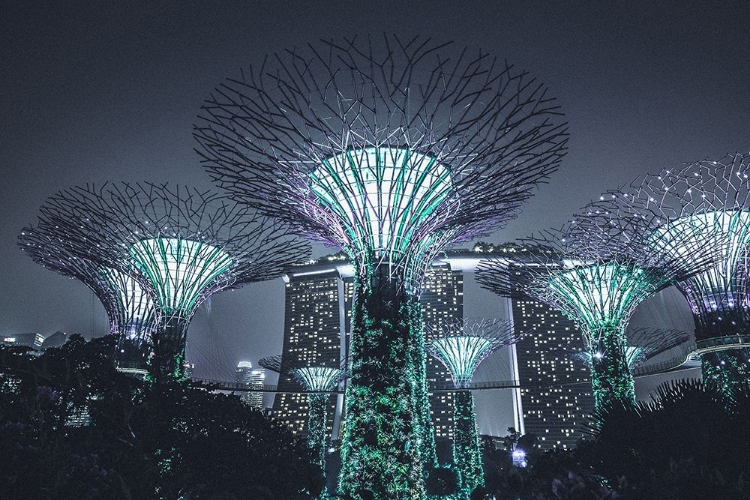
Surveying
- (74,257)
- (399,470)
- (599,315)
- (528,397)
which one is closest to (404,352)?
(399,470)

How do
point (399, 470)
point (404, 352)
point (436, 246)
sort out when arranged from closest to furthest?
point (399, 470)
point (404, 352)
point (436, 246)

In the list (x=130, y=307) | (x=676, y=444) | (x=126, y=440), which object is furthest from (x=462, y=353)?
(x=126, y=440)

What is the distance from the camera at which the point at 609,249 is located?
2120cm

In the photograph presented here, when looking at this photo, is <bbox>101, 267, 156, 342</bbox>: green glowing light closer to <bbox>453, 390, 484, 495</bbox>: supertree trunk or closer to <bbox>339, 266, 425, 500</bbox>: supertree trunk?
<bbox>339, 266, 425, 500</bbox>: supertree trunk

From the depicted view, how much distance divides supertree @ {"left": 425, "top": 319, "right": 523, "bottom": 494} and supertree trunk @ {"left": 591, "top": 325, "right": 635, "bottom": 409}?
8317mm

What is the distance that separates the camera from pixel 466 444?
25.6 metres

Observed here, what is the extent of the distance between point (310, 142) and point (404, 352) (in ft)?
17.8

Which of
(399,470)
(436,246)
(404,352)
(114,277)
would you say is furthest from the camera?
(114,277)

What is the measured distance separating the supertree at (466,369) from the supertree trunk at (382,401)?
14.7 m

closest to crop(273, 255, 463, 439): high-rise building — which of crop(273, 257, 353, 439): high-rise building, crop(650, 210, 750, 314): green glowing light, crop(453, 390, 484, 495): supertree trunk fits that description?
crop(273, 257, 353, 439): high-rise building

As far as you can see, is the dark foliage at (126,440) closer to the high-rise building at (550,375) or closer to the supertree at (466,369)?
the supertree at (466,369)

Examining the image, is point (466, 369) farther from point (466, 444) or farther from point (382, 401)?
point (382, 401)

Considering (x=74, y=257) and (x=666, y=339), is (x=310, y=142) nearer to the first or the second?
(x=74, y=257)

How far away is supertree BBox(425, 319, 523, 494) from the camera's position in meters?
25.1
